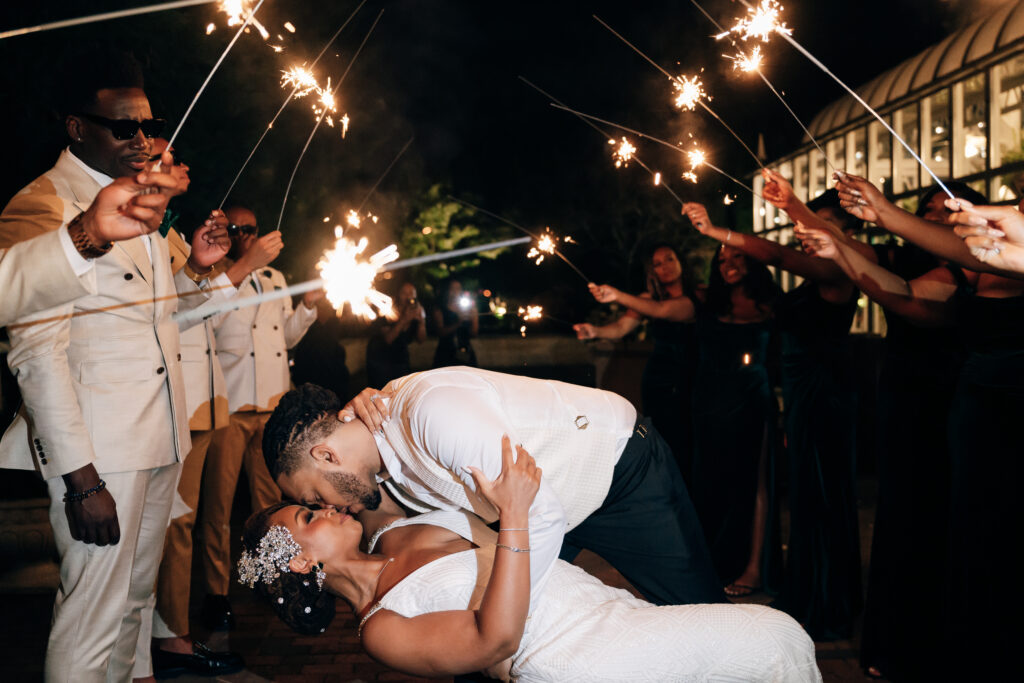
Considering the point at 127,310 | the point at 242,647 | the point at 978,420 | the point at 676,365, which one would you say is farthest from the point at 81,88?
the point at 676,365

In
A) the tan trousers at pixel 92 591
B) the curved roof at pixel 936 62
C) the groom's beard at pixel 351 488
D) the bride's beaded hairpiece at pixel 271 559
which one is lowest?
the tan trousers at pixel 92 591

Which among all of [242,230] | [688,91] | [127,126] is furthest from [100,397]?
[688,91]

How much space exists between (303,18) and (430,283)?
17.7 meters

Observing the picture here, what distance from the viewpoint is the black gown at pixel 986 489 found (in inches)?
121

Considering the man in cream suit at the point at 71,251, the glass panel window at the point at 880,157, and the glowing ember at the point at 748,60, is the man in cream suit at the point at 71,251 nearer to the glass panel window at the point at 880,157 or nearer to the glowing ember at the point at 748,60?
the glowing ember at the point at 748,60

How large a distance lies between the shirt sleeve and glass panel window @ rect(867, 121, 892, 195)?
11854 millimetres

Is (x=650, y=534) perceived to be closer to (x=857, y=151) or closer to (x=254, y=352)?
(x=254, y=352)

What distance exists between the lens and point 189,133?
324 inches

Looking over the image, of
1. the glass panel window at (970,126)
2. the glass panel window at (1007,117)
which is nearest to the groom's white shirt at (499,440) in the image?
the glass panel window at (1007,117)

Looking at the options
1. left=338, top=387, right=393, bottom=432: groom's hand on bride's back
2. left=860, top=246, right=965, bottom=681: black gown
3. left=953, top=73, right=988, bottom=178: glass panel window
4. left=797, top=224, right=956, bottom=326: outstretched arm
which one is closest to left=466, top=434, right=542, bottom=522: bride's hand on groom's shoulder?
left=338, top=387, right=393, bottom=432: groom's hand on bride's back

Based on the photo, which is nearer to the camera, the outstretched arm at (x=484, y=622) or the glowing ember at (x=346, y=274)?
the outstretched arm at (x=484, y=622)

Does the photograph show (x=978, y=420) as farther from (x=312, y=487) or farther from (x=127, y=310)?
(x=127, y=310)

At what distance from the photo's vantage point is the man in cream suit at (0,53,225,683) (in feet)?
9.20

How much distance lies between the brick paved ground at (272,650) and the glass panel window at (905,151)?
30.3 feet
